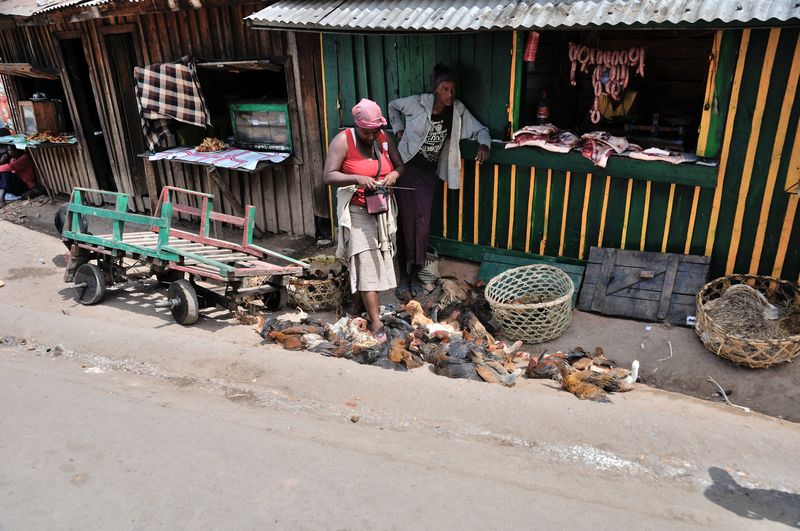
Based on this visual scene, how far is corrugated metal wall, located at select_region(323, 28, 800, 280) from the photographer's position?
4.66 meters

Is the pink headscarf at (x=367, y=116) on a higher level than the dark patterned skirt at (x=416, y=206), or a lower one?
higher

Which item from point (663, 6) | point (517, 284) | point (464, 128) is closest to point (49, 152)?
point (464, 128)

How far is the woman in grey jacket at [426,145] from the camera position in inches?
227

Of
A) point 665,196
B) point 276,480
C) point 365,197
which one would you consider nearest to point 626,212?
point 665,196

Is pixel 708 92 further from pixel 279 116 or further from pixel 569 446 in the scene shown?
pixel 279 116

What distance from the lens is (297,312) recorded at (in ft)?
20.4

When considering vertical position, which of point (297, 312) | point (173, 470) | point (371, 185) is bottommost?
point (297, 312)

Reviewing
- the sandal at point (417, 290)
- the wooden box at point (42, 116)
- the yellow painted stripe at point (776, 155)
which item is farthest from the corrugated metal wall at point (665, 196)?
the wooden box at point (42, 116)

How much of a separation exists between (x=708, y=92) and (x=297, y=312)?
4309mm

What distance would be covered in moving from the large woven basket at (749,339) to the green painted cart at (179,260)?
3.70 m

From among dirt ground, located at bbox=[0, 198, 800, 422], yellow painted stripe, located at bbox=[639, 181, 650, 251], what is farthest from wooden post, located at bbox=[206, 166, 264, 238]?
yellow painted stripe, located at bbox=[639, 181, 650, 251]

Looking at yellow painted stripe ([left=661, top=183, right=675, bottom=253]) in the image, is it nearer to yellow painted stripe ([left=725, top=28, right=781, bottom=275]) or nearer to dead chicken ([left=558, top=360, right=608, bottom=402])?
yellow painted stripe ([left=725, top=28, right=781, bottom=275])

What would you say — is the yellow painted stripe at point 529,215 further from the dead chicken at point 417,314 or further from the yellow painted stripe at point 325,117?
the yellow painted stripe at point 325,117

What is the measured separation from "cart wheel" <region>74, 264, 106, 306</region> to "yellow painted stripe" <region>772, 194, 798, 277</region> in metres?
6.63
